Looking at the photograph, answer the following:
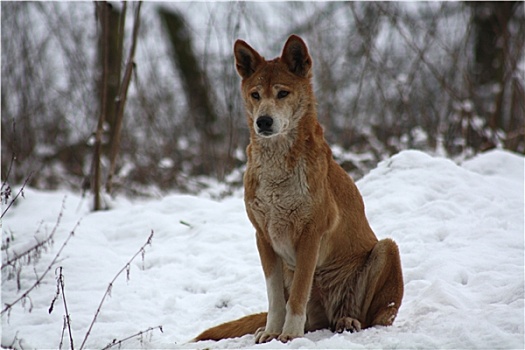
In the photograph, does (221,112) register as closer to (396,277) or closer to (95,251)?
(95,251)

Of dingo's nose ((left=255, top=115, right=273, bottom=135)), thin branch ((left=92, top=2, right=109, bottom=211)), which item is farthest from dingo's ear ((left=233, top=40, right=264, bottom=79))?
thin branch ((left=92, top=2, right=109, bottom=211))

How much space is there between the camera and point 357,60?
566 inches

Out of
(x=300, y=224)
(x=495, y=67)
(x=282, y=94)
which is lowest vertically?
(x=300, y=224)

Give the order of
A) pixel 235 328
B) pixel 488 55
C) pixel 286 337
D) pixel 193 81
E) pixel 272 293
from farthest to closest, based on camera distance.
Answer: pixel 193 81 < pixel 488 55 < pixel 235 328 < pixel 272 293 < pixel 286 337

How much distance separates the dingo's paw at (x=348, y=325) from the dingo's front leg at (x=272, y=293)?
0.43m

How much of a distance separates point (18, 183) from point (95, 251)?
5.82 metres

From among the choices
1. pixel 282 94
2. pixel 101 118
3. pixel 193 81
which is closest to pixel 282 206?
pixel 282 94

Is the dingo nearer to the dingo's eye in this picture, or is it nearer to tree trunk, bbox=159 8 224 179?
the dingo's eye

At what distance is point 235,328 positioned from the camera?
163 inches

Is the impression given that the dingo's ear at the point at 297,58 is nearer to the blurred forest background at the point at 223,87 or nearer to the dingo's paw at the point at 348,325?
the dingo's paw at the point at 348,325

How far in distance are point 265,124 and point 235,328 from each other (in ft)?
5.08

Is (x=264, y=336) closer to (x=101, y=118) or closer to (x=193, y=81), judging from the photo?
(x=101, y=118)

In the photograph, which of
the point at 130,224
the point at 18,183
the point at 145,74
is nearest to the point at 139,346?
the point at 130,224

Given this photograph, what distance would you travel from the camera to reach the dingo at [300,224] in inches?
151
